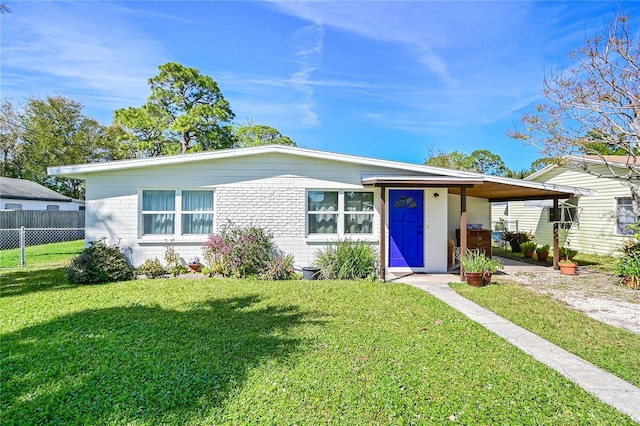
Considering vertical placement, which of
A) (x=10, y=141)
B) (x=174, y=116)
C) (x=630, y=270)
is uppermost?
(x=174, y=116)

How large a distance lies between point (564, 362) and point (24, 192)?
88.9 ft

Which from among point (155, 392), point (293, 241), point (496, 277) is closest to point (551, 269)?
point (496, 277)

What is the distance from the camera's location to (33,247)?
1556cm

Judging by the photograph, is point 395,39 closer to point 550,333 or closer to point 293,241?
point 293,241

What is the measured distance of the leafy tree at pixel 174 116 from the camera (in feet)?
76.7

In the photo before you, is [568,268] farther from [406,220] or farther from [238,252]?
[238,252]

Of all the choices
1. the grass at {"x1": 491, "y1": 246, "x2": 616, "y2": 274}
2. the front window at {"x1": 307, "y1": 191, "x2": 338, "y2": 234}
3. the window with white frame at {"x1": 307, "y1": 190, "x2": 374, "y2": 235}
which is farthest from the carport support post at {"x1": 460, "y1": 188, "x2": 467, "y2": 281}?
the grass at {"x1": 491, "y1": 246, "x2": 616, "y2": 274}

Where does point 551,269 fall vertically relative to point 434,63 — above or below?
below

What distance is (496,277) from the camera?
9.32 m

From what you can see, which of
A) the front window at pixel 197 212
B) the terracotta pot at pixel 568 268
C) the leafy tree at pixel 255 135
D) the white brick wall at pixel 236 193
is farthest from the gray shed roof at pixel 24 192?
the terracotta pot at pixel 568 268

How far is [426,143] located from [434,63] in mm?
24312

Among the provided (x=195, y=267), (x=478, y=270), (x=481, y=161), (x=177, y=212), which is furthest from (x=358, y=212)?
(x=481, y=161)

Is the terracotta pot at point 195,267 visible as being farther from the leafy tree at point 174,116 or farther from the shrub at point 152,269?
the leafy tree at point 174,116

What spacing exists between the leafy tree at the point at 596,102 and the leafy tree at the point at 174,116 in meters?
20.3
